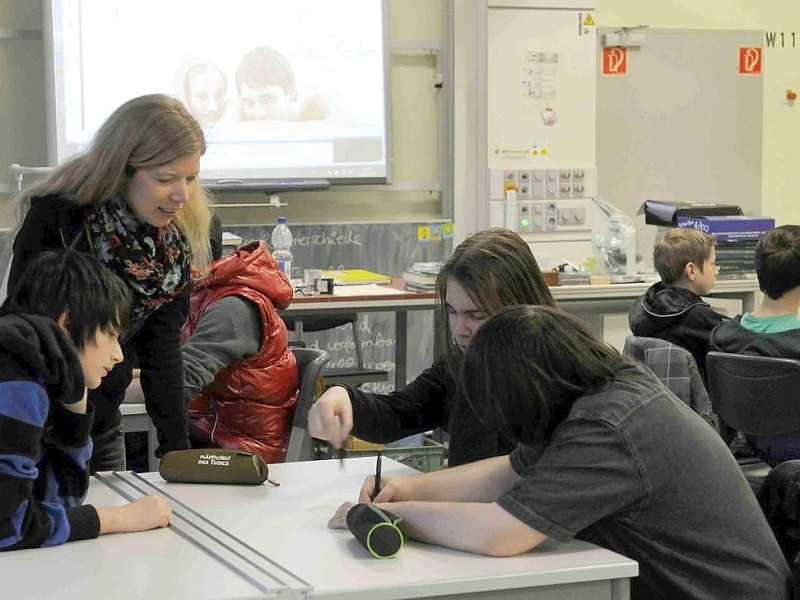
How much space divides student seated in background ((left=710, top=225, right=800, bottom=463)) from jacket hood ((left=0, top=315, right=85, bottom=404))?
7.52 feet

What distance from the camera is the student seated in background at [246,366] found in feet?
9.59

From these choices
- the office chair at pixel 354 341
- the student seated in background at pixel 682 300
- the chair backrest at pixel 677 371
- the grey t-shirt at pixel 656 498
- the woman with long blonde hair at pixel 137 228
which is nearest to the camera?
the grey t-shirt at pixel 656 498

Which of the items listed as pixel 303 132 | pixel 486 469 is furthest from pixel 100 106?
pixel 486 469

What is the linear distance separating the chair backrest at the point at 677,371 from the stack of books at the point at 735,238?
5.27 ft

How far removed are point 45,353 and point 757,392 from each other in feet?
6.72

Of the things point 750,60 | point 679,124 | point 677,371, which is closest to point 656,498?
point 677,371

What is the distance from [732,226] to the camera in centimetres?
490

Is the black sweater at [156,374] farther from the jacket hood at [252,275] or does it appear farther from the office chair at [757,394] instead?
the office chair at [757,394]

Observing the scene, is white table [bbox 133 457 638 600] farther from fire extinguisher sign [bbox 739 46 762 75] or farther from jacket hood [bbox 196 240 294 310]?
fire extinguisher sign [bbox 739 46 762 75]

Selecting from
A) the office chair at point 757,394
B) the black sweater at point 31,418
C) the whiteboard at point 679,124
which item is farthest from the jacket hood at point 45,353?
the whiteboard at point 679,124

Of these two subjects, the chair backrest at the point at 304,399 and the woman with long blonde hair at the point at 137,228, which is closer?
the woman with long blonde hair at the point at 137,228

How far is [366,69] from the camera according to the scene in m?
5.84

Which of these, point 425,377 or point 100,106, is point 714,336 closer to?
point 425,377

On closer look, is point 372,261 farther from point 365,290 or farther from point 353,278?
point 365,290
